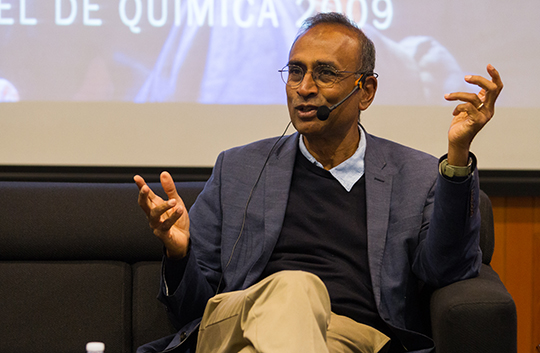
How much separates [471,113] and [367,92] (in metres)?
0.51

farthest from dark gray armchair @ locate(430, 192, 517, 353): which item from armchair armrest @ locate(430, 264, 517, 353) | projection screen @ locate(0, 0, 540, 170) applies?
projection screen @ locate(0, 0, 540, 170)

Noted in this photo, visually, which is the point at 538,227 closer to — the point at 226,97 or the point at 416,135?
the point at 416,135

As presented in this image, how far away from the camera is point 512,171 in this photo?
238 cm

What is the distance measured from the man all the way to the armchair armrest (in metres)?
0.10

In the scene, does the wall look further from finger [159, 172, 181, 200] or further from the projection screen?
finger [159, 172, 181, 200]

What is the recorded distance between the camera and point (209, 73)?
7.50 ft

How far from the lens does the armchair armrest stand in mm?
1394

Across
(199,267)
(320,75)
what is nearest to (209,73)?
(320,75)

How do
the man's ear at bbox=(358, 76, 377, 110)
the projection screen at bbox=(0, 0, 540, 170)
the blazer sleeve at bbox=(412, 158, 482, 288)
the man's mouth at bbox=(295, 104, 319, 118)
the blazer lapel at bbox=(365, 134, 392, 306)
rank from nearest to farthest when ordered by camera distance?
the blazer sleeve at bbox=(412, 158, 482, 288)
the blazer lapel at bbox=(365, 134, 392, 306)
the man's mouth at bbox=(295, 104, 319, 118)
the man's ear at bbox=(358, 76, 377, 110)
the projection screen at bbox=(0, 0, 540, 170)

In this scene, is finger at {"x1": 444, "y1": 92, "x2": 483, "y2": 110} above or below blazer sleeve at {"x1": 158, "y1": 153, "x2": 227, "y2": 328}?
above

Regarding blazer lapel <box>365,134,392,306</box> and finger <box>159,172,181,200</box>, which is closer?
finger <box>159,172,181,200</box>

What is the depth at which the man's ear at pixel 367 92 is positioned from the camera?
6.12 ft

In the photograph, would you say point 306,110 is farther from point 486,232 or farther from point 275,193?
point 486,232

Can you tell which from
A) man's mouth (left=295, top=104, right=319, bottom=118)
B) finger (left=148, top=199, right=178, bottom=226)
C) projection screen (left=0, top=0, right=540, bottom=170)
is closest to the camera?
finger (left=148, top=199, right=178, bottom=226)
